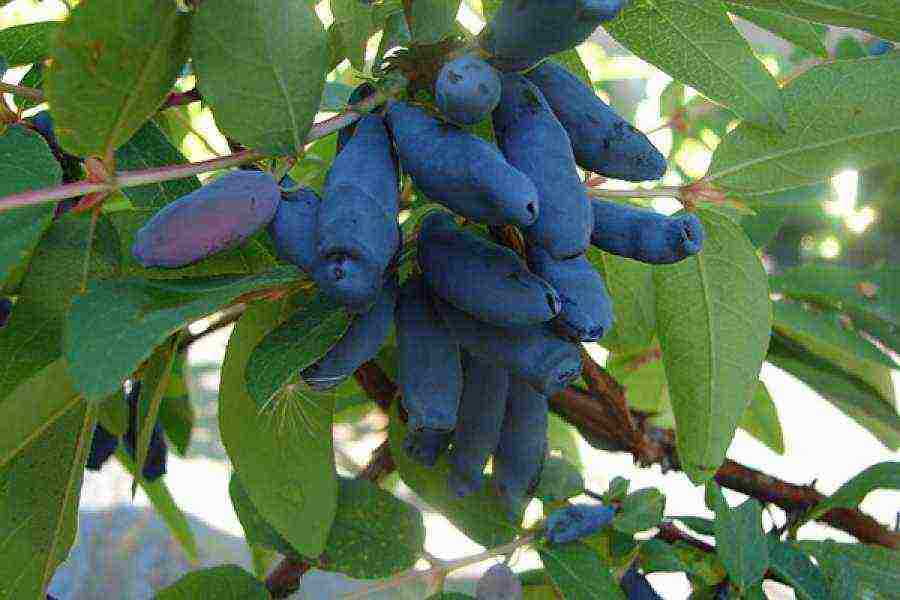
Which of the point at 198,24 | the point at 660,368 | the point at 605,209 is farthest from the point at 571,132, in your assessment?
the point at 660,368

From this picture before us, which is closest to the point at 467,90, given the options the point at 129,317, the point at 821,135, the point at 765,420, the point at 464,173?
the point at 464,173

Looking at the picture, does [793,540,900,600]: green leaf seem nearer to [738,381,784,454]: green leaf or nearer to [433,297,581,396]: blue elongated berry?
[738,381,784,454]: green leaf

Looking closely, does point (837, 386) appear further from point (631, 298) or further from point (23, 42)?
point (23, 42)

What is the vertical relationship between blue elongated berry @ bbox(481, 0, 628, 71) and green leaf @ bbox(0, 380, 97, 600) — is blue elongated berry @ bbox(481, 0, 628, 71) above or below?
above

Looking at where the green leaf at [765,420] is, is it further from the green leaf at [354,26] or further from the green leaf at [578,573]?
the green leaf at [354,26]

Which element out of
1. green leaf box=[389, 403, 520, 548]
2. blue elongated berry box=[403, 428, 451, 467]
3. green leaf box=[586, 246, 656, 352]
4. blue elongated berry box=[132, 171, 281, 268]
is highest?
blue elongated berry box=[132, 171, 281, 268]

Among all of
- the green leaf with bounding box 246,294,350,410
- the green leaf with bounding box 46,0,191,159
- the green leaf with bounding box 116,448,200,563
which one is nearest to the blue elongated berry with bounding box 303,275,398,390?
the green leaf with bounding box 246,294,350,410

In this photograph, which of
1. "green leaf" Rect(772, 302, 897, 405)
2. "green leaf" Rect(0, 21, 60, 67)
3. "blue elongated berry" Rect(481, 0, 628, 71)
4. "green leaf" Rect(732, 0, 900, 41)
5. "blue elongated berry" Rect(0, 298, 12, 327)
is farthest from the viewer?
"green leaf" Rect(772, 302, 897, 405)
